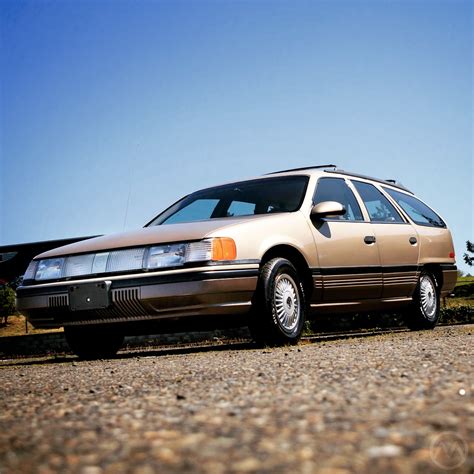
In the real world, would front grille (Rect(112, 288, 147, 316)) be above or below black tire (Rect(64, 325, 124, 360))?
above

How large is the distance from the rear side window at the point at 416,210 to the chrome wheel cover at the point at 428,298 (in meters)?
0.73

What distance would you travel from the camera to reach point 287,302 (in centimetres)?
631

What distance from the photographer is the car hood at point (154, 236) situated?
19.2ft

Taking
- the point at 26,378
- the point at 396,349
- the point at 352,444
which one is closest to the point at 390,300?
the point at 396,349

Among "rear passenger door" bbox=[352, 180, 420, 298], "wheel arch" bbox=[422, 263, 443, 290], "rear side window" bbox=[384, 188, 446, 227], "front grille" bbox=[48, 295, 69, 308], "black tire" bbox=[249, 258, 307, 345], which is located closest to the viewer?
"black tire" bbox=[249, 258, 307, 345]

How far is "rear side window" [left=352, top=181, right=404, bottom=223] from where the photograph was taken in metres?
7.92

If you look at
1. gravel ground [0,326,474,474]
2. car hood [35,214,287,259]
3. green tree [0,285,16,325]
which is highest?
car hood [35,214,287,259]

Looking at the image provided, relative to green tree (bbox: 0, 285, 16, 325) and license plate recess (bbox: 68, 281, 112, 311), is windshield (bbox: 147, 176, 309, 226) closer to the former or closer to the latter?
license plate recess (bbox: 68, 281, 112, 311)

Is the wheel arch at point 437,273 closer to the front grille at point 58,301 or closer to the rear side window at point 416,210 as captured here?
the rear side window at point 416,210

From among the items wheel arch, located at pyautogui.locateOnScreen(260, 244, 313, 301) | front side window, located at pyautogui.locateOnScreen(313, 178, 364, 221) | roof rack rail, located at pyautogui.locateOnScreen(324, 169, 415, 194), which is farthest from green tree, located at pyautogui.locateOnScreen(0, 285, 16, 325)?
wheel arch, located at pyautogui.locateOnScreen(260, 244, 313, 301)

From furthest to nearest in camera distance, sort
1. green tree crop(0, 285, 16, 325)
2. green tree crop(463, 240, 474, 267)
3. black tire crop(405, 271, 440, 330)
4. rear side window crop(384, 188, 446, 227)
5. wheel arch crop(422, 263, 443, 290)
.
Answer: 1. green tree crop(463, 240, 474, 267)
2. green tree crop(0, 285, 16, 325)
3. wheel arch crop(422, 263, 443, 290)
4. rear side window crop(384, 188, 446, 227)
5. black tire crop(405, 271, 440, 330)

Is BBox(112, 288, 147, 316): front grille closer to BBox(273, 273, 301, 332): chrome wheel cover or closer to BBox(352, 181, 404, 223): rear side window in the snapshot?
BBox(273, 273, 301, 332): chrome wheel cover

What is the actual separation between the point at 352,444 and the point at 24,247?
1203 inches

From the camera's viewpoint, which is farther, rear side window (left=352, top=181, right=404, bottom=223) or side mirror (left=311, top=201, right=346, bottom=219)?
rear side window (left=352, top=181, right=404, bottom=223)
